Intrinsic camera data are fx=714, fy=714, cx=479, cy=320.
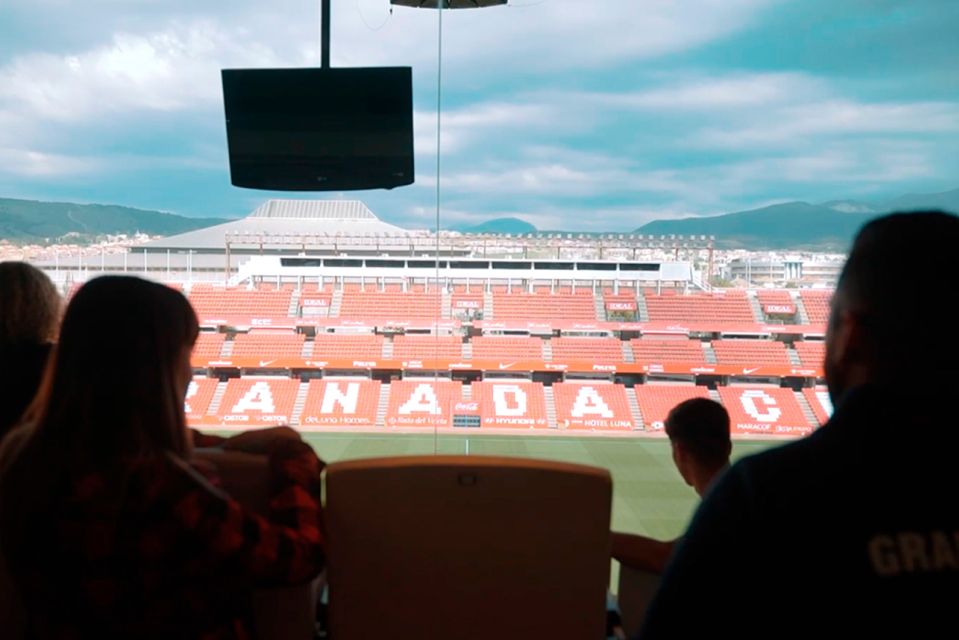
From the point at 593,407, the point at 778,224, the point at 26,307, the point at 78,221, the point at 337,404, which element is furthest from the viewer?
the point at 593,407

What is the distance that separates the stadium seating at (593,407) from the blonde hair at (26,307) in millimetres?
8263

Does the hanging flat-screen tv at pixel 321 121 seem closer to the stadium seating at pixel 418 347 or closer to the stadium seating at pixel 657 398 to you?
the stadium seating at pixel 657 398

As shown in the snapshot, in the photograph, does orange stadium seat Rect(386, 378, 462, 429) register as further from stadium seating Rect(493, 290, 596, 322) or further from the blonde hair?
the blonde hair

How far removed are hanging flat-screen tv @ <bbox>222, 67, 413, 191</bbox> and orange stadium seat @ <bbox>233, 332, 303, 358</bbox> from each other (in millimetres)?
2930

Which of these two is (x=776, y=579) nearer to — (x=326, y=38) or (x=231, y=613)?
(x=231, y=613)

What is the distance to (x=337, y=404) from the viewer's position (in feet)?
31.1

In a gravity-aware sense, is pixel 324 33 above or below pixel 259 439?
above

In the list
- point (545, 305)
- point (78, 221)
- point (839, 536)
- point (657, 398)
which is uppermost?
point (78, 221)

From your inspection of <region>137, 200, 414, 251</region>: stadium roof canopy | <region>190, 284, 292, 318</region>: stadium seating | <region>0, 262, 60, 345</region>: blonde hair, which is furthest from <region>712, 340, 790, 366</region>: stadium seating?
<region>0, 262, 60, 345</region>: blonde hair

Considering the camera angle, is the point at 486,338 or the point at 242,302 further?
the point at 486,338

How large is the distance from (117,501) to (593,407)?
9582 mm

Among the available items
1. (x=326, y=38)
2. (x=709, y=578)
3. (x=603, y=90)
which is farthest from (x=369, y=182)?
(x=709, y=578)

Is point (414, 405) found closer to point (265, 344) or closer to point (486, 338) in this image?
point (486, 338)

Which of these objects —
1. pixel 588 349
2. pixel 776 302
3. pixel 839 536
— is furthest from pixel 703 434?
pixel 588 349
